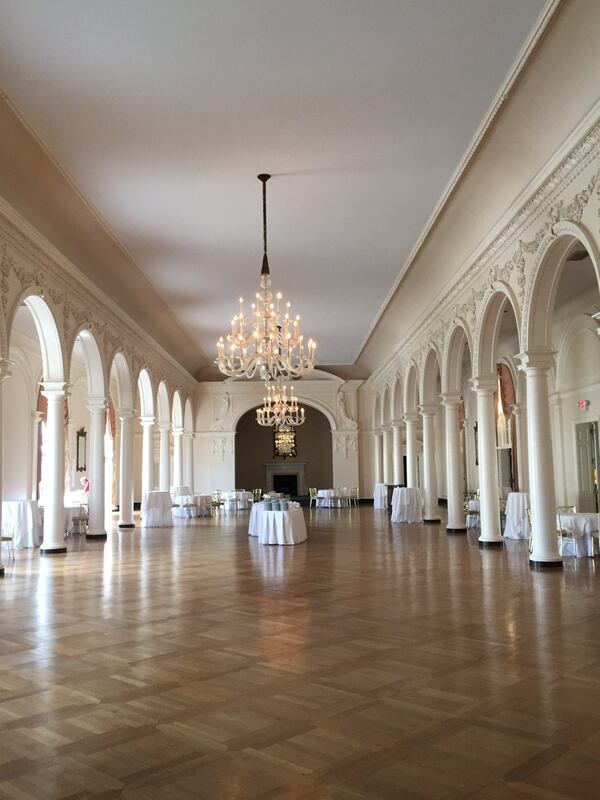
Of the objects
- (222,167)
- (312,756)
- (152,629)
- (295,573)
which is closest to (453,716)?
(312,756)

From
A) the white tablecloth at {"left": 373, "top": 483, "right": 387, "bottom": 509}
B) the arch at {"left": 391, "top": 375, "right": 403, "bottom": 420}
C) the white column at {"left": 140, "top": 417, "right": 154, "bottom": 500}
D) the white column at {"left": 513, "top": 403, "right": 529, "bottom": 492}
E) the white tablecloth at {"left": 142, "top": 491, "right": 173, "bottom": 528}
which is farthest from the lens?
the white tablecloth at {"left": 373, "top": 483, "right": 387, "bottom": 509}

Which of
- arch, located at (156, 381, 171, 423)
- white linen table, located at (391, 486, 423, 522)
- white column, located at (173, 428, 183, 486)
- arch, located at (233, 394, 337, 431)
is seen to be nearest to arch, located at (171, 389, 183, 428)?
white column, located at (173, 428, 183, 486)

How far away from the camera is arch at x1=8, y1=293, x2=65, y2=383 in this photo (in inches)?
450

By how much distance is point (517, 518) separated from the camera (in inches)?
522

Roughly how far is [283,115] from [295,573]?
18.2ft

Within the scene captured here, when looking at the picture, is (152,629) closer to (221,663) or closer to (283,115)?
(221,663)

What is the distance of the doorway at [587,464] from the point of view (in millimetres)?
14859

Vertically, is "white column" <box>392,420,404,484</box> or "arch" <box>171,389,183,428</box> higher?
"arch" <box>171,389,183,428</box>

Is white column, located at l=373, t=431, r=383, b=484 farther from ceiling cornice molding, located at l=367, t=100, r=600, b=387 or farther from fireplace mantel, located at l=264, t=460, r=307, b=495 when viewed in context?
ceiling cornice molding, located at l=367, t=100, r=600, b=387

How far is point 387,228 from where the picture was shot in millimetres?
11891

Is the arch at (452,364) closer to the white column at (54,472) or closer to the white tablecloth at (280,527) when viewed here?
the white tablecloth at (280,527)

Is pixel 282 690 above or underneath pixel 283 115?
underneath

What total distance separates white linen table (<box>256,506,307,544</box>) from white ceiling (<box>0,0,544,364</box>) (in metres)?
4.90

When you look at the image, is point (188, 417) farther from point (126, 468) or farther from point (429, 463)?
point (429, 463)
